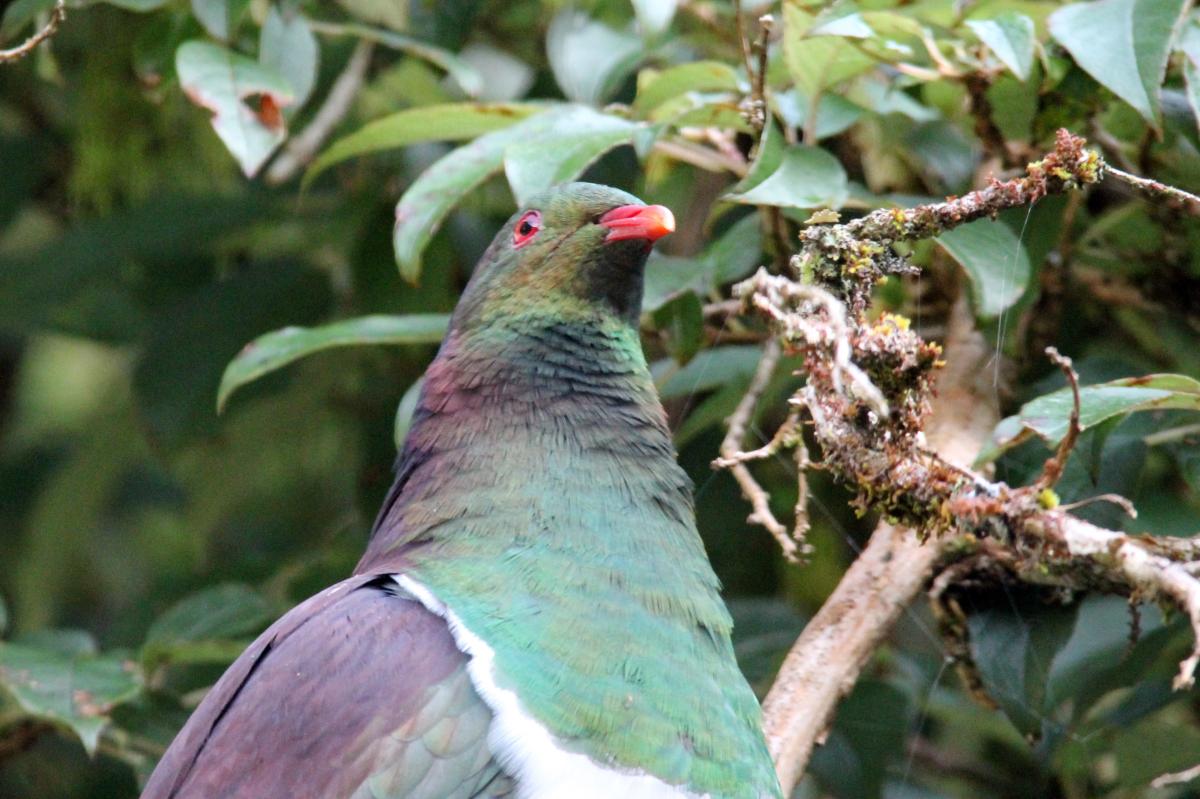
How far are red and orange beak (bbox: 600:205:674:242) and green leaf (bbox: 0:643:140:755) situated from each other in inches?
43.8

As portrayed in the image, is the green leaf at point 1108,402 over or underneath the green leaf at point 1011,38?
underneath

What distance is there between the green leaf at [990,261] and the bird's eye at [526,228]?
0.64m

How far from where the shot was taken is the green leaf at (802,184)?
206 cm

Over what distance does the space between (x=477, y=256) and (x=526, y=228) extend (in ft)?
3.02

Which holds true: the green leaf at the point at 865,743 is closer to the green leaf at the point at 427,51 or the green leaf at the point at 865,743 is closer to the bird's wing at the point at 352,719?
the bird's wing at the point at 352,719

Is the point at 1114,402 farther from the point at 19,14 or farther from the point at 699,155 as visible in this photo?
the point at 19,14

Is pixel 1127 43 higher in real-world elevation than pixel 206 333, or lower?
higher

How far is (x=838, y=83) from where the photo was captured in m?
2.38

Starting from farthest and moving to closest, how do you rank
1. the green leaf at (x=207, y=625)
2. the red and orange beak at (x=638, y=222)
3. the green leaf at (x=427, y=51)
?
the green leaf at (x=427, y=51), the green leaf at (x=207, y=625), the red and orange beak at (x=638, y=222)

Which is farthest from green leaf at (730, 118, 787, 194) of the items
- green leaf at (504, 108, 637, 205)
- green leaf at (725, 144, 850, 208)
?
green leaf at (504, 108, 637, 205)

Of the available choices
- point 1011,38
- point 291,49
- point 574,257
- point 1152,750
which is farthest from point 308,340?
point 1152,750

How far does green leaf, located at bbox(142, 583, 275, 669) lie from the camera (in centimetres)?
264

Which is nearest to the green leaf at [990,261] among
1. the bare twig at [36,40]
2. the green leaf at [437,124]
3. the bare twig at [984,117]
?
the bare twig at [984,117]

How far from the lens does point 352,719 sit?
72.5 inches
